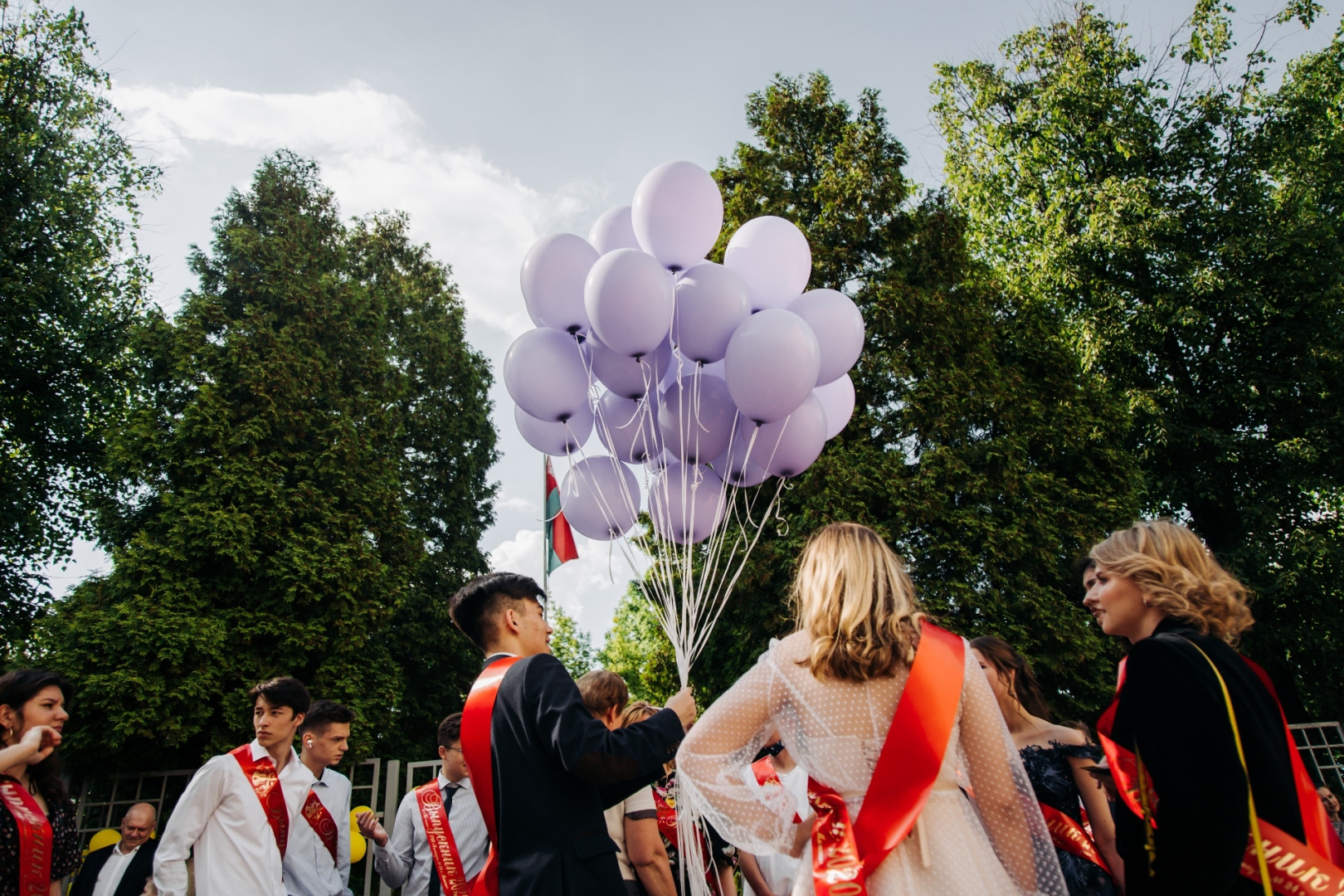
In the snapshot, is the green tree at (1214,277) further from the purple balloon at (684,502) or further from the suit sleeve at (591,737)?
the suit sleeve at (591,737)

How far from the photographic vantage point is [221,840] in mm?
3574

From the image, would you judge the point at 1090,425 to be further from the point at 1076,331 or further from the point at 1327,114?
the point at 1327,114

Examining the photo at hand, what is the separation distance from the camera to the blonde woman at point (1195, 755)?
1823 millimetres

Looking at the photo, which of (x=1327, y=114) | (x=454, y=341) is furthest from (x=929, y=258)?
(x=454, y=341)

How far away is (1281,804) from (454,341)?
21009 mm

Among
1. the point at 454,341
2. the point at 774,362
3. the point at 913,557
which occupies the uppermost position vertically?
the point at 454,341

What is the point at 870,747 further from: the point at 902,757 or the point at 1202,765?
the point at 1202,765

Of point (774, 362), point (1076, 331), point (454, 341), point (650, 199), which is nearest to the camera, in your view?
point (774, 362)

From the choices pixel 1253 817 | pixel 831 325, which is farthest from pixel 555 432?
pixel 1253 817

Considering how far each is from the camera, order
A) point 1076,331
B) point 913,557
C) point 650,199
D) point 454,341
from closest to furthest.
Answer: point 650,199 → point 913,557 → point 1076,331 → point 454,341

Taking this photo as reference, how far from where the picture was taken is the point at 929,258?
46.3ft

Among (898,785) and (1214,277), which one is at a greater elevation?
(1214,277)

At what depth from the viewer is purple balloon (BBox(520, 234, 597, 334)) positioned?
4969mm

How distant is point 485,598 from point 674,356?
2575 mm
